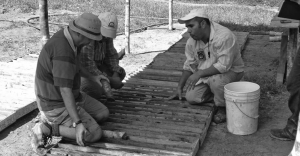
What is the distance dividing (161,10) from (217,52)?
7641mm

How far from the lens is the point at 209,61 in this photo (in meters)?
4.76

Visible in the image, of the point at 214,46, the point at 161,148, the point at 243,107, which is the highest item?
the point at 214,46

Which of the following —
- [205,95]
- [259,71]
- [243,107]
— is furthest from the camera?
[259,71]

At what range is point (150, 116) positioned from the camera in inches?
186

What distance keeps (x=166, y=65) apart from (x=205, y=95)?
1890 mm

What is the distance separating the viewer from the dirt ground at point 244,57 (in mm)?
4137

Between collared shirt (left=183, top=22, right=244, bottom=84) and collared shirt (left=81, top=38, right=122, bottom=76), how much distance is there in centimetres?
94

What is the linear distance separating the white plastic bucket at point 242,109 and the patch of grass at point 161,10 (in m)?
5.67

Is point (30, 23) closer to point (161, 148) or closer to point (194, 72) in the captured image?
point (194, 72)

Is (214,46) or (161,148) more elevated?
(214,46)

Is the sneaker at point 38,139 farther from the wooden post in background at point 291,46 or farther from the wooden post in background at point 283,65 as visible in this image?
the wooden post in background at point 291,46

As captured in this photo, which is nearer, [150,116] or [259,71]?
[150,116]

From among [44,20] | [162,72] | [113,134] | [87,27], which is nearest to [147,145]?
[113,134]

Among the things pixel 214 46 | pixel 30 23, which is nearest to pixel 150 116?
pixel 214 46
